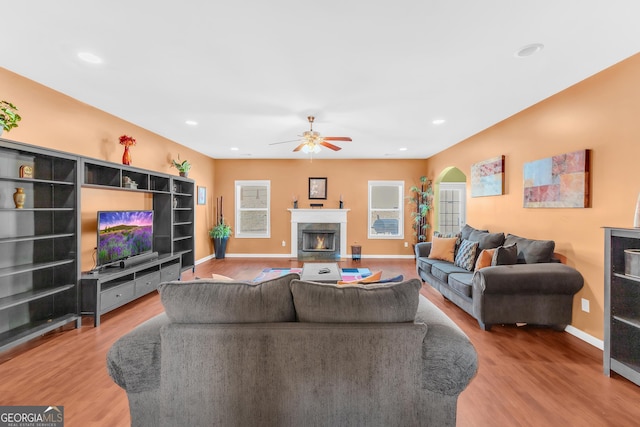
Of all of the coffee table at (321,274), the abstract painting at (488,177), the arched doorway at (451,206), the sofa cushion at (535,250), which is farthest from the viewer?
the arched doorway at (451,206)

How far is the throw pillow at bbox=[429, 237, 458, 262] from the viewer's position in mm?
4688

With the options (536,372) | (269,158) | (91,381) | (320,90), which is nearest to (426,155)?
(269,158)

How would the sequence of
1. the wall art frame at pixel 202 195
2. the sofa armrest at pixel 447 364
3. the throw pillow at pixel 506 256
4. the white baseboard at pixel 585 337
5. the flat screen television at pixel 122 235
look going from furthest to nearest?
the wall art frame at pixel 202 195
the flat screen television at pixel 122 235
the throw pillow at pixel 506 256
the white baseboard at pixel 585 337
the sofa armrest at pixel 447 364

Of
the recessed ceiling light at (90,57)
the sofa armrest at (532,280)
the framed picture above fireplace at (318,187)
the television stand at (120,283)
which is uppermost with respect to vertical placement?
the recessed ceiling light at (90,57)

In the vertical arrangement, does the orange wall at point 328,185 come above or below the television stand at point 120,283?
above

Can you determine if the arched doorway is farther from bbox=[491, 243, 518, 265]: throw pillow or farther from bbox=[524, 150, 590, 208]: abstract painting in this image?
bbox=[491, 243, 518, 265]: throw pillow

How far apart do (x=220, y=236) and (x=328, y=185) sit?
3.02 m

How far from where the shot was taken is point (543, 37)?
87.7 inches

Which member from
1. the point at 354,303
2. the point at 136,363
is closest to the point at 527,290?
the point at 354,303

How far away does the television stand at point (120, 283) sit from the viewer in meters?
3.30

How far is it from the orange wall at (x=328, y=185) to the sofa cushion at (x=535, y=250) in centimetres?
414

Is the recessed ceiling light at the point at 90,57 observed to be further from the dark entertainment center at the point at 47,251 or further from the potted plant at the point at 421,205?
the potted plant at the point at 421,205

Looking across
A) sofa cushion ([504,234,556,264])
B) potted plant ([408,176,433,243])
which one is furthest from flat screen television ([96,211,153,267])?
potted plant ([408,176,433,243])

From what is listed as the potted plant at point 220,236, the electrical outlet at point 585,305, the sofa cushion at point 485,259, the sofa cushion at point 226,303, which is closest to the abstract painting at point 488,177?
the sofa cushion at point 485,259
